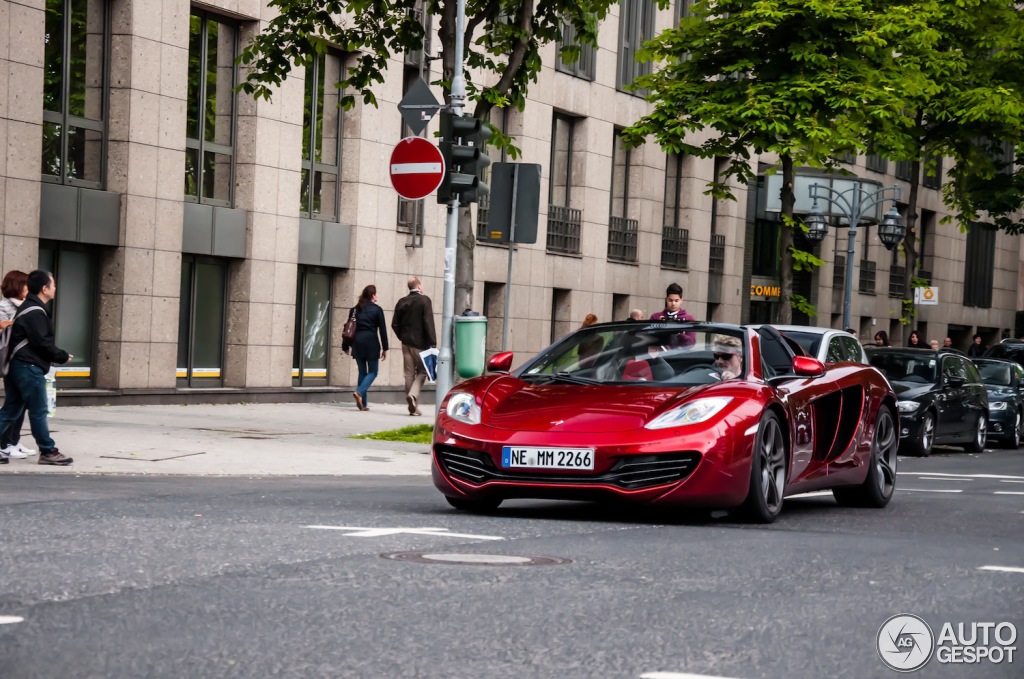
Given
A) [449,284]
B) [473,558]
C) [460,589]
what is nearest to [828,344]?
[449,284]

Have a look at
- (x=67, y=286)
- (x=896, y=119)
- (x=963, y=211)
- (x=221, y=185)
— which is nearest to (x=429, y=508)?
(x=67, y=286)

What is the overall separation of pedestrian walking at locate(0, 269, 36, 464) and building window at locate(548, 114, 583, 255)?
2150 centimetres

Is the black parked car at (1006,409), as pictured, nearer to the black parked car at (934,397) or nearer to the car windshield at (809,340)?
the black parked car at (934,397)

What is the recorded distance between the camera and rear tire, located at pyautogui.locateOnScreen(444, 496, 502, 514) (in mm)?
10648

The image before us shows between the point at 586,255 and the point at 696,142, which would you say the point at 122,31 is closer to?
the point at 586,255

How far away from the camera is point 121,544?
8.03 metres

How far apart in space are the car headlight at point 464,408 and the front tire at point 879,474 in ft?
11.2

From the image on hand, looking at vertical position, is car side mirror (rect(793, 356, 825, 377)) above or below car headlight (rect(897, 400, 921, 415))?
above

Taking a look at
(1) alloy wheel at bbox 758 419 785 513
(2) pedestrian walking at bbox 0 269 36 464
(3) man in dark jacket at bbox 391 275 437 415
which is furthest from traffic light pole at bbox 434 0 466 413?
(3) man in dark jacket at bbox 391 275 437 415

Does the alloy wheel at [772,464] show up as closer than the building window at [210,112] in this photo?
Yes

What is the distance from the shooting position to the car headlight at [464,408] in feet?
34.1

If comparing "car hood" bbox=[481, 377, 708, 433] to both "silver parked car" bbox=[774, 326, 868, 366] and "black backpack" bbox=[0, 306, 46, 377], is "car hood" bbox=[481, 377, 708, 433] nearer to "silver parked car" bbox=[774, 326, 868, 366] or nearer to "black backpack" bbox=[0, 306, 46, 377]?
"black backpack" bbox=[0, 306, 46, 377]

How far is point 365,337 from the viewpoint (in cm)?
2477

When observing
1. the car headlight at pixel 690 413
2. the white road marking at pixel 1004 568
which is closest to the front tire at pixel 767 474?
the car headlight at pixel 690 413
